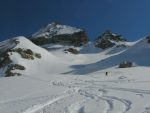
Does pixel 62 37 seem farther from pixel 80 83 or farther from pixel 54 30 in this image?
pixel 80 83

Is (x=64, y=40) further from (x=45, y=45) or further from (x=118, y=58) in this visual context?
(x=118, y=58)

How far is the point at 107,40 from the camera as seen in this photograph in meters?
107

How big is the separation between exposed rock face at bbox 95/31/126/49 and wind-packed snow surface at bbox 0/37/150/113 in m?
2.94

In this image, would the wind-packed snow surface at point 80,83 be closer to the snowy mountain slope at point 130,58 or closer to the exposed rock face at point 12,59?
the snowy mountain slope at point 130,58

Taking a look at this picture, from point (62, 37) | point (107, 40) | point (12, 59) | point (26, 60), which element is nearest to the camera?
point (12, 59)

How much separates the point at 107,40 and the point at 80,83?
77.7m

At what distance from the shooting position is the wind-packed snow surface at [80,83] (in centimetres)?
1488

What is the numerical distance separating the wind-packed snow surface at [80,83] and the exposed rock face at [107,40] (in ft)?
9.65

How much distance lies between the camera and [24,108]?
14836 mm

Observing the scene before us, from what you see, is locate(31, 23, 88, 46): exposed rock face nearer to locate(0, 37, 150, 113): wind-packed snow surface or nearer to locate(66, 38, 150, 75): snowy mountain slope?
locate(0, 37, 150, 113): wind-packed snow surface

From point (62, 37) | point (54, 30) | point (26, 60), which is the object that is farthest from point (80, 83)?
point (54, 30)

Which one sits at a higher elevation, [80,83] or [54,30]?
[54,30]

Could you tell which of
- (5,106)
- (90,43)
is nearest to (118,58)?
(90,43)

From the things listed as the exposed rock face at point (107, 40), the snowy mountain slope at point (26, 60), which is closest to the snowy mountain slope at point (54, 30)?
the exposed rock face at point (107, 40)
